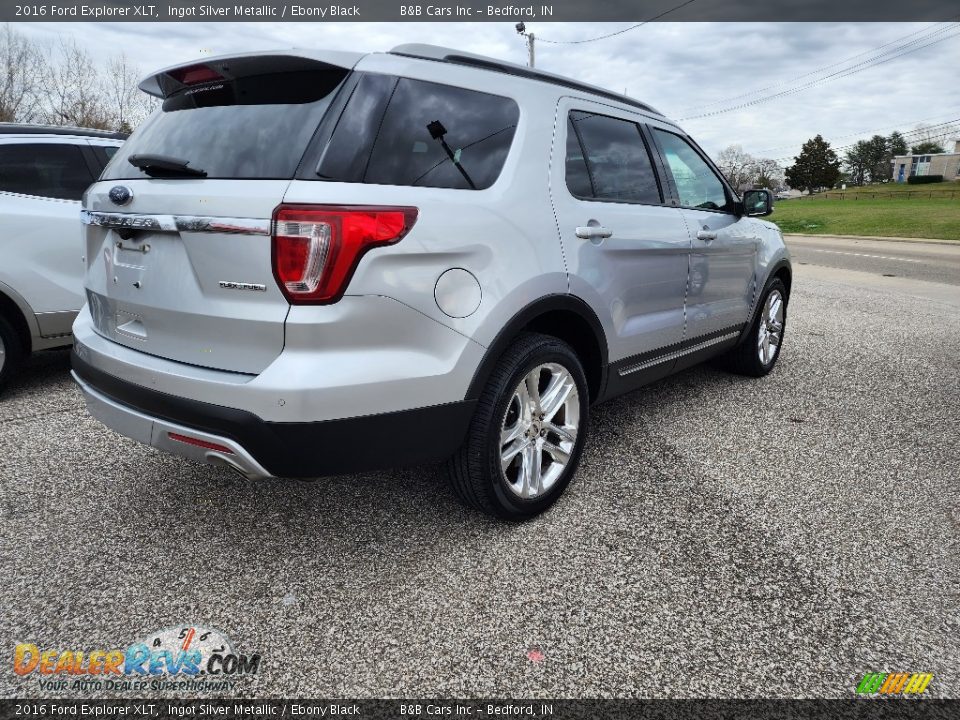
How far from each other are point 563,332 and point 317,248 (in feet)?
4.61

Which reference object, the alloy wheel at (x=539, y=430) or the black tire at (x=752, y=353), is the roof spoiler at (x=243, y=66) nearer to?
the alloy wheel at (x=539, y=430)

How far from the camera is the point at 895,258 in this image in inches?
658

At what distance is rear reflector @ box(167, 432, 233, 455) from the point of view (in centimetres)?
222

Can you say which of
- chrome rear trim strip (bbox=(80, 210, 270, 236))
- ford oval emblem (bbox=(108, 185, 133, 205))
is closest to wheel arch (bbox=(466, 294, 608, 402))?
chrome rear trim strip (bbox=(80, 210, 270, 236))

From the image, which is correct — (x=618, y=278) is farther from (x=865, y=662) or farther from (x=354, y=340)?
(x=865, y=662)

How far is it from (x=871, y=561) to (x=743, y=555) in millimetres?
501

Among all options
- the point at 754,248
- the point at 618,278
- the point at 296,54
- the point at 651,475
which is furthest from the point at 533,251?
the point at 754,248

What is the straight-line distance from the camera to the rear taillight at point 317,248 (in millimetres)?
2070

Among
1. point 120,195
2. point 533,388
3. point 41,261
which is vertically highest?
point 120,195

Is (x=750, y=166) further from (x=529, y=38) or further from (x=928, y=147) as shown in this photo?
(x=529, y=38)

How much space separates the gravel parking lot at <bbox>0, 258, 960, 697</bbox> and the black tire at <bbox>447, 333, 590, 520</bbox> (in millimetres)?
155

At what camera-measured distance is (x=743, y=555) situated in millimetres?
2680

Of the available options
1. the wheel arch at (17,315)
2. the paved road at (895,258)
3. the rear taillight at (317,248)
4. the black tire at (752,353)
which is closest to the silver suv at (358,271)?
the rear taillight at (317,248)
